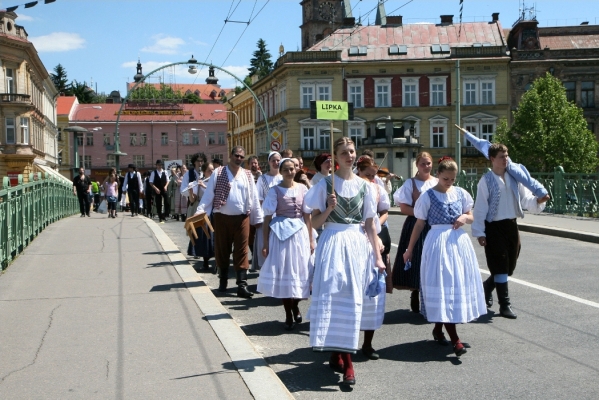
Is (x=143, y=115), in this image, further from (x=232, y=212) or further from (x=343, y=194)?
(x=343, y=194)

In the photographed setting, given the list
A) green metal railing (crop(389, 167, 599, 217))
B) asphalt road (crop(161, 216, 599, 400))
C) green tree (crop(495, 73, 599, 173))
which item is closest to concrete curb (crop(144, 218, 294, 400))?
asphalt road (crop(161, 216, 599, 400))

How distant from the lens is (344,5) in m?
108

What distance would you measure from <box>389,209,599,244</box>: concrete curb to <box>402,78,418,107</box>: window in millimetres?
47608

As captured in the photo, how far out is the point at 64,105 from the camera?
11075 centimetres

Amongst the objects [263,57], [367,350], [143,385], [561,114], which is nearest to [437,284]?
[367,350]

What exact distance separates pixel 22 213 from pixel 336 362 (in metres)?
8.78

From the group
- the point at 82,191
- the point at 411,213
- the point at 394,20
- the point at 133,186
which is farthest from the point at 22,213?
the point at 394,20

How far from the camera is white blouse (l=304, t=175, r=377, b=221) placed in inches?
242

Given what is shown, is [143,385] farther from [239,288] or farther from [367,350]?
[239,288]

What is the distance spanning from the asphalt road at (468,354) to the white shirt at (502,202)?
3.22ft

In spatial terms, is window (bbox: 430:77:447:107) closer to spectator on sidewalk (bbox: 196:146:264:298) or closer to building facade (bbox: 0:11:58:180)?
building facade (bbox: 0:11:58:180)

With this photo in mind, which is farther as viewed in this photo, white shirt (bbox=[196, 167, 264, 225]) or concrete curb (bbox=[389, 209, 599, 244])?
concrete curb (bbox=[389, 209, 599, 244])

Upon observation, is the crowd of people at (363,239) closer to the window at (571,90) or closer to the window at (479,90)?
the window at (479,90)

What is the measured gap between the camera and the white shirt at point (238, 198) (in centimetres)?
1011
